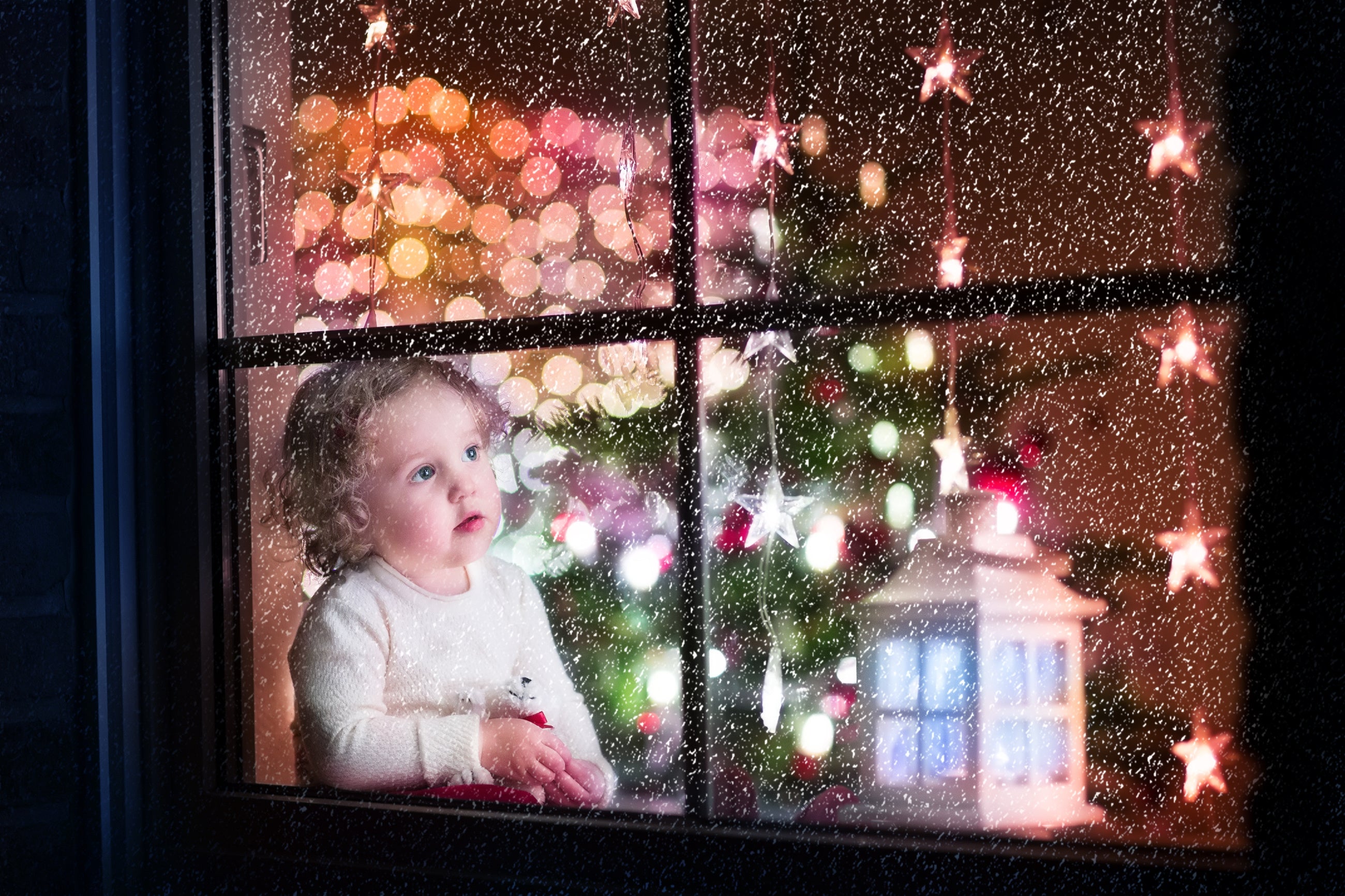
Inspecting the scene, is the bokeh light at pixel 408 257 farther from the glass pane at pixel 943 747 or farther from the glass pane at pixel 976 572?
the glass pane at pixel 943 747

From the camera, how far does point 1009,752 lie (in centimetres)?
82

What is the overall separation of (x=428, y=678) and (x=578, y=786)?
0.55 feet

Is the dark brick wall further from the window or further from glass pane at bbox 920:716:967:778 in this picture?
glass pane at bbox 920:716:967:778

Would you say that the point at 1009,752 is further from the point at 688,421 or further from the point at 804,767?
the point at 688,421

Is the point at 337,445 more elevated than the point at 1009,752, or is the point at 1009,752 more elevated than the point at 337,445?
the point at 337,445

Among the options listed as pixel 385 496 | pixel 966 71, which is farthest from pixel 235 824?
pixel 966 71

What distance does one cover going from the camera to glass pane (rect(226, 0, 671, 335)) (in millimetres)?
939

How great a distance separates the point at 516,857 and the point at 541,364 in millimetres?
433

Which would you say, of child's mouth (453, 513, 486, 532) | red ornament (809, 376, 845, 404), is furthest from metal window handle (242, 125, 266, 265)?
red ornament (809, 376, 845, 404)

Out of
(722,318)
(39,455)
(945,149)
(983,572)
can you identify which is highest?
(945,149)

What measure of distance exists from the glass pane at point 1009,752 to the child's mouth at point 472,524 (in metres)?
0.47

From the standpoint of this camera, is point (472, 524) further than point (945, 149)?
Yes

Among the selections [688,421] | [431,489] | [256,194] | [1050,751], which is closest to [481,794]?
[431,489]

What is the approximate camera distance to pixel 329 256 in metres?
1.02
